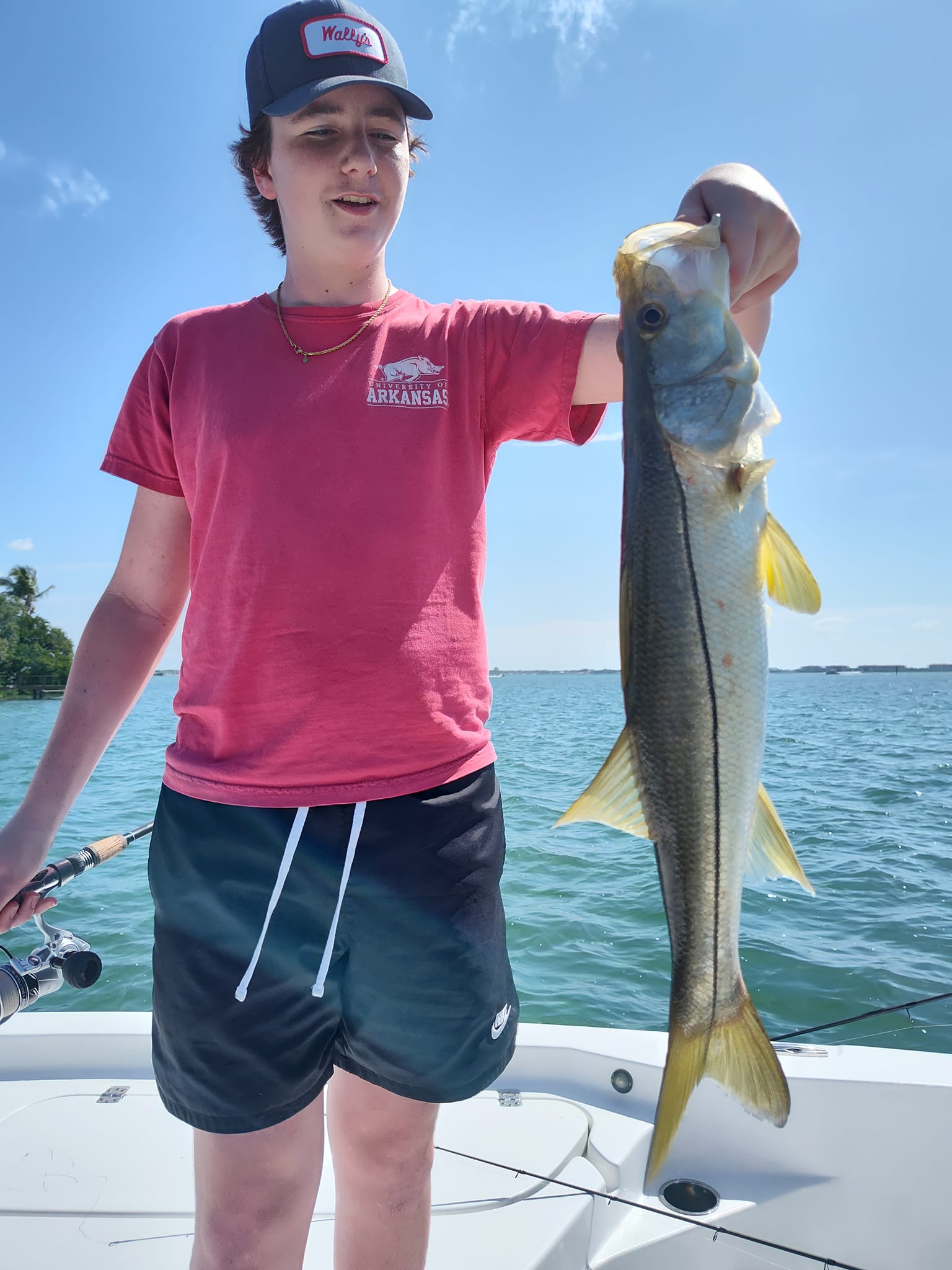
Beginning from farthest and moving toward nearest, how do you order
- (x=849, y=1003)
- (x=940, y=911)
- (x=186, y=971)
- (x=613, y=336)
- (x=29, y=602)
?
(x=29, y=602), (x=940, y=911), (x=849, y=1003), (x=613, y=336), (x=186, y=971)

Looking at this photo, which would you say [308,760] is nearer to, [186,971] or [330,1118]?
[186,971]

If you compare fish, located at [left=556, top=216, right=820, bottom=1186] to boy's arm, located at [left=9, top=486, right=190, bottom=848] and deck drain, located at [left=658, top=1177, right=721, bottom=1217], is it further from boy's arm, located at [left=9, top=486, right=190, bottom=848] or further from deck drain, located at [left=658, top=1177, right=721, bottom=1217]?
deck drain, located at [left=658, top=1177, right=721, bottom=1217]

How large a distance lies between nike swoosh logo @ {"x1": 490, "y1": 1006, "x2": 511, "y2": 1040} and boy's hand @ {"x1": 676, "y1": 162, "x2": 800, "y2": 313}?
1.54 metres

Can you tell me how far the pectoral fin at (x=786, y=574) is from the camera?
143cm

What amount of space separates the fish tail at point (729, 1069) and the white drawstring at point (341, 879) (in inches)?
27.6

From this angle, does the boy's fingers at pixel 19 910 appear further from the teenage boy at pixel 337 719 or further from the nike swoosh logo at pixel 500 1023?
the nike swoosh logo at pixel 500 1023

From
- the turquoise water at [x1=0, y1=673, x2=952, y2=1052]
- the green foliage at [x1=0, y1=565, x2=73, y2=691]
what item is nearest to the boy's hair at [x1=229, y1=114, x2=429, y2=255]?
the turquoise water at [x1=0, y1=673, x2=952, y2=1052]

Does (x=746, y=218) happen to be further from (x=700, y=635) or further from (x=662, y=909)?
(x=662, y=909)

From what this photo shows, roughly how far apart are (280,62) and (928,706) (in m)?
52.6

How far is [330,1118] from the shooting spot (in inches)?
74.8

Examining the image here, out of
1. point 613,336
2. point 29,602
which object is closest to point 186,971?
point 613,336

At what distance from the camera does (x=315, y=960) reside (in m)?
1.72

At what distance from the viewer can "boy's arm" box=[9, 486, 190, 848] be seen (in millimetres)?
2082


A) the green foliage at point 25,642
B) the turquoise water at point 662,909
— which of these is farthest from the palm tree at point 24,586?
the turquoise water at point 662,909
